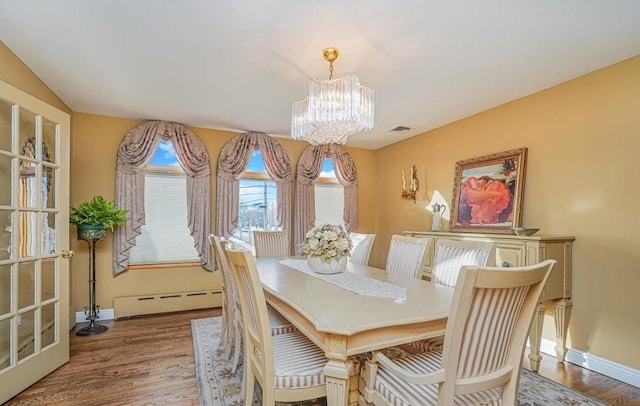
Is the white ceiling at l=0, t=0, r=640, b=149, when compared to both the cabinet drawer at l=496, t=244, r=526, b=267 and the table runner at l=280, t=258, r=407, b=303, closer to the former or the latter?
the cabinet drawer at l=496, t=244, r=526, b=267

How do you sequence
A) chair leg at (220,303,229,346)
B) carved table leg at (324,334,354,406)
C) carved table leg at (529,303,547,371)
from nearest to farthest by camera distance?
carved table leg at (324,334,354,406) < carved table leg at (529,303,547,371) < chair leg at (220,303,229,346)

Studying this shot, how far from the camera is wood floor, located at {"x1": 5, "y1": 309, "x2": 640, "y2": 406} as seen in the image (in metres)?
2.22

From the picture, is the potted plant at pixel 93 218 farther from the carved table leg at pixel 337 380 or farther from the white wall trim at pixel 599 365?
the white wall trim at pixel 599 365

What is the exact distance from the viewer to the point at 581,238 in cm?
280

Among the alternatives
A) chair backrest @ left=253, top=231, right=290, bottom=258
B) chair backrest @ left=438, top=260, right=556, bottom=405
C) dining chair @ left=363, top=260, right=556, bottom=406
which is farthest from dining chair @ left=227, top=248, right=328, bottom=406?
chair backrest @ left=253, top=231, right=290, bottom=258

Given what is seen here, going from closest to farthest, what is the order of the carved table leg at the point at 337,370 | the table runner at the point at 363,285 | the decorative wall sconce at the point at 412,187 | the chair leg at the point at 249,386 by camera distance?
the carved table leg at the point at 337,370 → the chair leg at the point at 249,386 → the table runner at the point at 363,285 → the decorative wall sconce at the point at 412,187

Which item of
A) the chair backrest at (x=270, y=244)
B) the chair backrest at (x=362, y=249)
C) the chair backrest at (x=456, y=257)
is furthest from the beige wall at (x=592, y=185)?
the chair backrest at (x=270, y=244)

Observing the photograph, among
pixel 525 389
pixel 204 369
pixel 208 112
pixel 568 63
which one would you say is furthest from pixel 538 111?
Result: pixel 204 369

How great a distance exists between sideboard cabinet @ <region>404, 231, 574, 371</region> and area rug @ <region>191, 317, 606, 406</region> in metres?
0.31

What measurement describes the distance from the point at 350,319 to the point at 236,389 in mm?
1347

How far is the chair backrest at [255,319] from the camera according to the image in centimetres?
154

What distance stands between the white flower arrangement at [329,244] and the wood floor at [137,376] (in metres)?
1.29

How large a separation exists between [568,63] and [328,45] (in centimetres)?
192

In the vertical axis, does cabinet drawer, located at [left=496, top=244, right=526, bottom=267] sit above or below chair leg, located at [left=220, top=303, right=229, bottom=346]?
above
